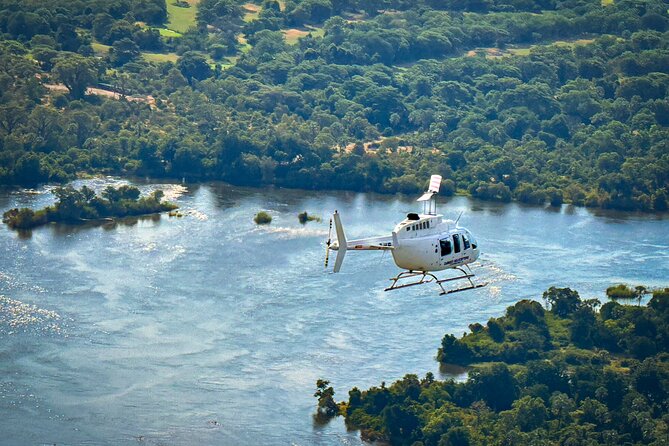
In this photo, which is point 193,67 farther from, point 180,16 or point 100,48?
point 180,16

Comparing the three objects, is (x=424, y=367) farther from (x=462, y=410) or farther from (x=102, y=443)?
(x=102, y=443)

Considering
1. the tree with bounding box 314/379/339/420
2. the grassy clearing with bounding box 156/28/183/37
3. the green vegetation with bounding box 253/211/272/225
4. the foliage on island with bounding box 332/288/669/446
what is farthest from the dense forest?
the tree with bounding box 314/379/339/420

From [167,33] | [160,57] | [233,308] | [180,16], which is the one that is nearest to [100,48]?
[160,57]

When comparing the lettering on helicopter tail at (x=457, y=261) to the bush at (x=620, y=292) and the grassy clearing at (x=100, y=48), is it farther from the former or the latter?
the grassy clearing at (x=100, y=48)

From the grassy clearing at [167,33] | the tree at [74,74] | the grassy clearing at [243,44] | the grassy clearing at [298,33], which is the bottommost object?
the tree at [74,74]

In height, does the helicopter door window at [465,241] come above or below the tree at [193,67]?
below

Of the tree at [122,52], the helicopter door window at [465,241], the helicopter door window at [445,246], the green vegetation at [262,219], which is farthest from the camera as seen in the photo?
the tree at [122,52]

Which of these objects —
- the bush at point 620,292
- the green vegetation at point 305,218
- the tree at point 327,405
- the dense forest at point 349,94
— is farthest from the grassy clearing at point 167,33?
the tree at point 327,405

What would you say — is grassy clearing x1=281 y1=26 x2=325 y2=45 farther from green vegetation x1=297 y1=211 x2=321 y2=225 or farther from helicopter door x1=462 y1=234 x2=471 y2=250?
helicopter door x1=462 y1=234 x2=471 y2=250
